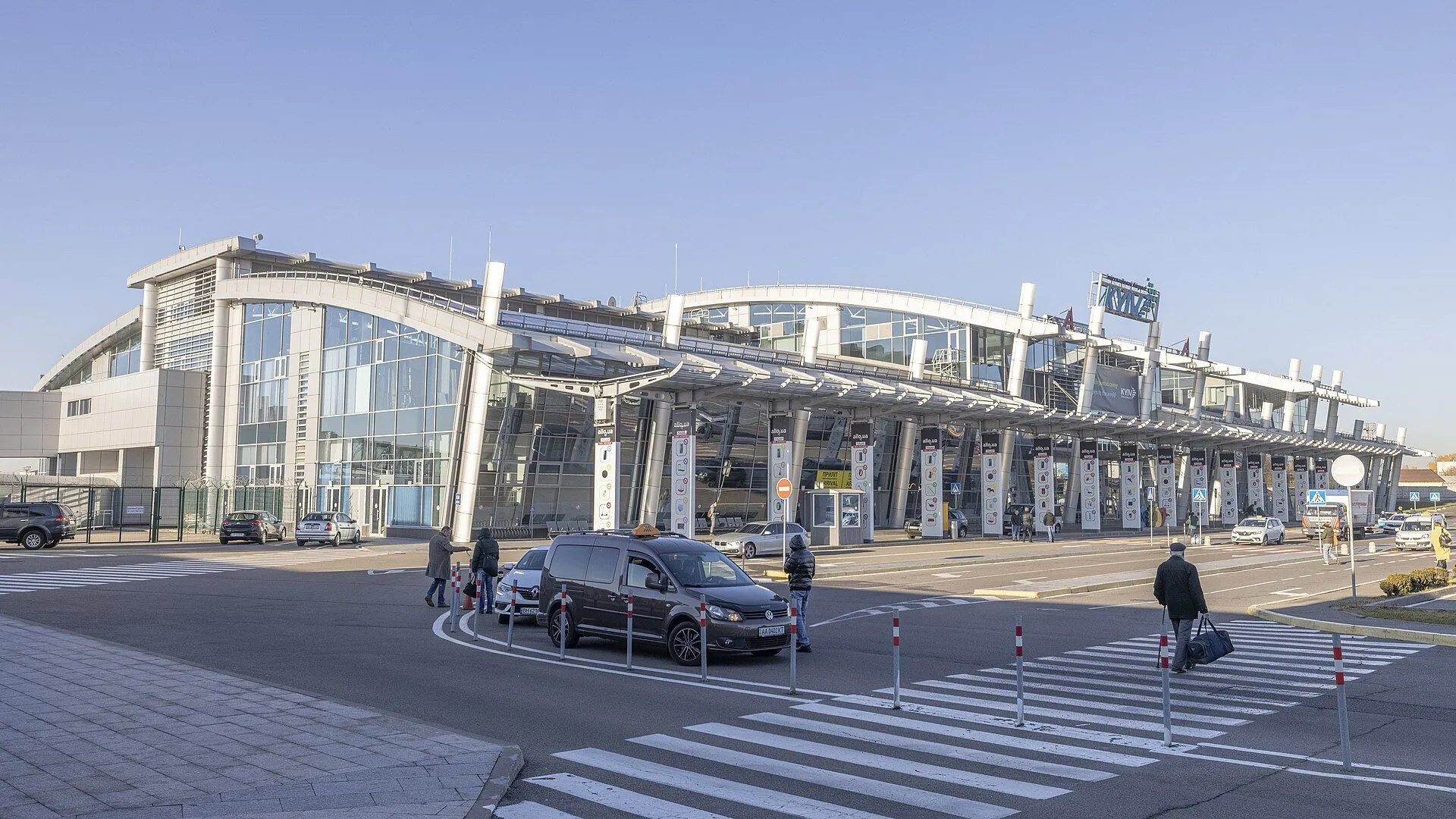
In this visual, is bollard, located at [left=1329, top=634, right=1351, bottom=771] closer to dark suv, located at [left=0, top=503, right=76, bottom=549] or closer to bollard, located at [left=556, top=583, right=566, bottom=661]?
bollard, located at [left=556, top=583, right=566, bottom=661]

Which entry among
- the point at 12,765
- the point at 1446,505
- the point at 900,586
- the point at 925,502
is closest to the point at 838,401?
the point at 925,502

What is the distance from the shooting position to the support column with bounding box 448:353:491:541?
4953 cm

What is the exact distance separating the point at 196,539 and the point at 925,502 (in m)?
37.4

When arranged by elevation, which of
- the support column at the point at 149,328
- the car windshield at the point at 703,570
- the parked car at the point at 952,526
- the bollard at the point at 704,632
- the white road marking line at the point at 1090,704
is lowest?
the parked car at the point at 952,526

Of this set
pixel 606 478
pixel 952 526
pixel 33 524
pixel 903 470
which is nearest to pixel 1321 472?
pixel 903 470

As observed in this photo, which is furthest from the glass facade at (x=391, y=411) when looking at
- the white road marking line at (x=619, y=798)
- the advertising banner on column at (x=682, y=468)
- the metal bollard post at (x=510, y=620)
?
the white road marking line at (x=619, y=798)

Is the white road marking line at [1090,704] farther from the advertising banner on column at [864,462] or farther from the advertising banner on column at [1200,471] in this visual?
the advertising banner on column at [1200,471]

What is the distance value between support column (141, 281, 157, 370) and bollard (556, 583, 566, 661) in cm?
6531

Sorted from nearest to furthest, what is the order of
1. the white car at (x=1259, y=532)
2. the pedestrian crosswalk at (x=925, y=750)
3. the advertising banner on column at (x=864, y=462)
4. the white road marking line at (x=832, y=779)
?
1. the white road marking line at (x=832, y=779)
2. the pedestrian crosswalk at (x=925, y=750)
3. the advertising banner on column at (x=864, y=462)
4. the white car at (x=1259, y=532)

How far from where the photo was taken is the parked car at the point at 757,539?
42000 mm

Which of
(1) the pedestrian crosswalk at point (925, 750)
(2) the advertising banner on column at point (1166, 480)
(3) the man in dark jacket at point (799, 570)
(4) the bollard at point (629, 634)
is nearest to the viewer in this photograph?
(1) the pedestrian crosswalk at point (925, 750)

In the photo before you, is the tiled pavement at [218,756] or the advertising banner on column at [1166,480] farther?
the advertising banner on column at [1166,480]

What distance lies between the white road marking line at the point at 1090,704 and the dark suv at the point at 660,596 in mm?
2676

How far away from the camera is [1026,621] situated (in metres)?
20.5
